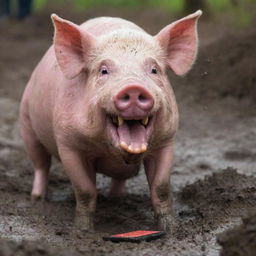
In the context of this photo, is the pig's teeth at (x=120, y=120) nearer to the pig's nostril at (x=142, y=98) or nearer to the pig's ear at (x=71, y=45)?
the pig's nostril at (x=142, y=98)

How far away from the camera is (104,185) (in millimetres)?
7863

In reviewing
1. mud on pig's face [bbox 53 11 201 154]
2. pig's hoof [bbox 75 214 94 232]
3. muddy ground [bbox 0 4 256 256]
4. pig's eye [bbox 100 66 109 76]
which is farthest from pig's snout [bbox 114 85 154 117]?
pig's hoof [bbox 75 214 94 232]

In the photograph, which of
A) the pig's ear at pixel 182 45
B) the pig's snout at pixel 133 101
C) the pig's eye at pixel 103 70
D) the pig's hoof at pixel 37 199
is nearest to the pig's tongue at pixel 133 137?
the pig's snout at pixel 133 101

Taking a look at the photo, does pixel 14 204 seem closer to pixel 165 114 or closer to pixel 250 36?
pixel 165 114

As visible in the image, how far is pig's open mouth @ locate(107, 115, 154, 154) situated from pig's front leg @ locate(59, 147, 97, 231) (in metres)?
0.76

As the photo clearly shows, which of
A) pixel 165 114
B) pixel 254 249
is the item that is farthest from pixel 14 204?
pixel 254 249

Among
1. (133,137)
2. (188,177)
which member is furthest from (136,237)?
(188,177)

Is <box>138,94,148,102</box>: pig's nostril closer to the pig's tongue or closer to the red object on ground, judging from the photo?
the pig's tongue

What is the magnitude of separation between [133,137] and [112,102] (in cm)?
29

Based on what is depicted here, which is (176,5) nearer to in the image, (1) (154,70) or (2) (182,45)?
(2) (182,45)

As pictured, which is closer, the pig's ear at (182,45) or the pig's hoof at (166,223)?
the pig's hoof at (166,223)

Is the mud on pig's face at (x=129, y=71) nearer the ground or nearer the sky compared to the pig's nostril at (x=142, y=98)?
nearer the ground

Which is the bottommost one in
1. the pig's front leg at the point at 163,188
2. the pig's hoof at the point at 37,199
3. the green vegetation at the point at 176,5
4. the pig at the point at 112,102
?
the green vegetation at the point at 176,5

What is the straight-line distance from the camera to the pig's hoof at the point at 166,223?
573 cm
